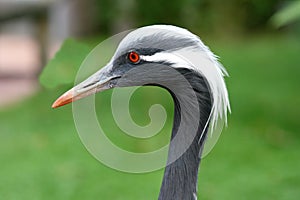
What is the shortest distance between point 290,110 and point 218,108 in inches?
189

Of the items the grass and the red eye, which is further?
the grass

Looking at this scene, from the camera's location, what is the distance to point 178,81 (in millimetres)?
2531

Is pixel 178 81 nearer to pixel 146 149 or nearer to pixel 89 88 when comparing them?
pixel 89 88

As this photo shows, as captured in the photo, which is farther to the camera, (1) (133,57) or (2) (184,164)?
(2) (184,164)

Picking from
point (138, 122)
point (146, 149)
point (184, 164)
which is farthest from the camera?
point (138, 122)

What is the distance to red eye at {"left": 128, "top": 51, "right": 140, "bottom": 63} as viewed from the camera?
2479 millimetres

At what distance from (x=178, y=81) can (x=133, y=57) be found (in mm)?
191

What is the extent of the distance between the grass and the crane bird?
213 cm

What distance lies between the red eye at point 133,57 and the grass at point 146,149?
7.84 feet

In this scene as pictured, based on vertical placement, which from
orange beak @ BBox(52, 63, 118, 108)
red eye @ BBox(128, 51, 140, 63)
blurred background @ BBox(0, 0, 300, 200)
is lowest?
blurred background @ BBox(0, 0, 300, 200)

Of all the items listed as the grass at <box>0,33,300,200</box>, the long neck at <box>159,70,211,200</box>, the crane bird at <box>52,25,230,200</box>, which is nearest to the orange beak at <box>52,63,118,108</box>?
the crane bird at <box>52,25,230,200</box>

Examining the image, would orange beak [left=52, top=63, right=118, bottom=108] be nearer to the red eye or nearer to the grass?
the red eye

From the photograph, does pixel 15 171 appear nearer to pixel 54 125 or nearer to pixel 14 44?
pixel 54 125

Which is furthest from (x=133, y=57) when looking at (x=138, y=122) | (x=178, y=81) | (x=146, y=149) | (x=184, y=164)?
(x=138, y=122)
